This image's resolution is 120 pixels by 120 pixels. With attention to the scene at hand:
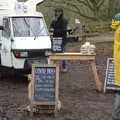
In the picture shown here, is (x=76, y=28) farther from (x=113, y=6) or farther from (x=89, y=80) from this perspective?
(x=89, y=80)

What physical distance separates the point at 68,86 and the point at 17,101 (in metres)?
2.78

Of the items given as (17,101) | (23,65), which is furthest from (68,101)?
(23,65)

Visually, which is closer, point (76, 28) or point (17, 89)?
point (17, 89)

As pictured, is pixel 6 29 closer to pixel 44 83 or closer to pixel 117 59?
pixel 44 83

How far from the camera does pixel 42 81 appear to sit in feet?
33.0

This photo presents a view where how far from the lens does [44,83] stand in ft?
32.9

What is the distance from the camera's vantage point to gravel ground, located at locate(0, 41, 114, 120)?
9.85m

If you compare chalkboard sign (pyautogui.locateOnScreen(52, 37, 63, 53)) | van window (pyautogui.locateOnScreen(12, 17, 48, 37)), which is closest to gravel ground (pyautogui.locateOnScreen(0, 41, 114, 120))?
chalkboard sign (pyautogui.locateOnScreen(52, 37, 63, 53))

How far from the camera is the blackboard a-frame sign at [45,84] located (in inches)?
390

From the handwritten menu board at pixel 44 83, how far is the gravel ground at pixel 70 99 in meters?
0.36

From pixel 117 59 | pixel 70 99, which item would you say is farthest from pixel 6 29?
pixel 117 59

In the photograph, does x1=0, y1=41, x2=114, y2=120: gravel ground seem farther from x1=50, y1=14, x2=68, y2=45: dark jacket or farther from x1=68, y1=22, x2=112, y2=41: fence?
x1=68, y1=22, x2=112, y2=41: fence

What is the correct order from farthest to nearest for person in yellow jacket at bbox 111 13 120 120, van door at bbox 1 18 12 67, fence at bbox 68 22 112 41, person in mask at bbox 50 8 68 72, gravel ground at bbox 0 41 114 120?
1. fence at bbox 68 22 112 41
2. person in mask at bbox 50 8 68 72
3. van door at bbox 1 18 12 67
4. gravel ground at bbox 0 41 114 120
5. person in yellow jacket at bbox 111 13 120 120

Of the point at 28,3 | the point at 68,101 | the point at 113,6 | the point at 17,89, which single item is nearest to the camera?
the point at 68,101
